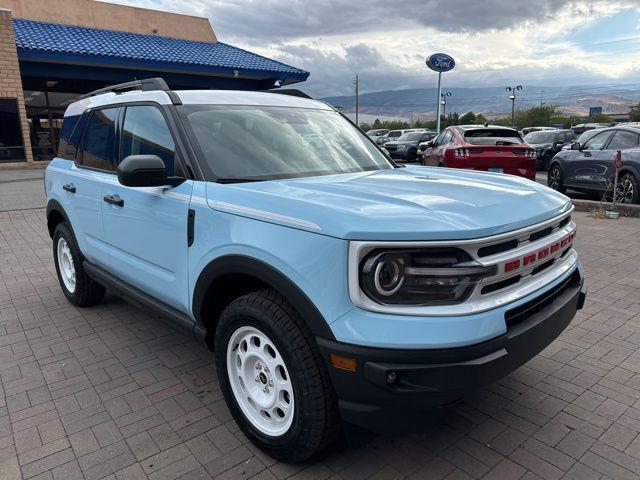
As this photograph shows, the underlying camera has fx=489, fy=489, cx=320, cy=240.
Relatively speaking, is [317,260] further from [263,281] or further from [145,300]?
[145,300]

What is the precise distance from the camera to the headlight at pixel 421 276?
6.70 ft

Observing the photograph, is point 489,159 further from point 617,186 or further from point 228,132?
point 228,132

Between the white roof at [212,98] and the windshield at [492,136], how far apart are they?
22.7 ft

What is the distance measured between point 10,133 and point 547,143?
65.9 feet

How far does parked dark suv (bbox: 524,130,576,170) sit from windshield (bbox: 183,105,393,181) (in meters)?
15.2

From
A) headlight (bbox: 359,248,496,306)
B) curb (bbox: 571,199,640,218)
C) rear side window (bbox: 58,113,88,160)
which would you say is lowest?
curb (bbox: 571,199,640,218)

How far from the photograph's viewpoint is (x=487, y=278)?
2131mm

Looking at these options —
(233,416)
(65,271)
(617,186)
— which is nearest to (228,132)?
(233,416)

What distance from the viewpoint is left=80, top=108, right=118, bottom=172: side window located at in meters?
3.90

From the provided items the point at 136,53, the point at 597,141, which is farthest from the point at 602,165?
the point at 136,53

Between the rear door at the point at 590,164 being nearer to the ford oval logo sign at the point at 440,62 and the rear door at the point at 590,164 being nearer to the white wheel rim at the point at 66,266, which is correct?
the white wheel rim at the point at 66,266

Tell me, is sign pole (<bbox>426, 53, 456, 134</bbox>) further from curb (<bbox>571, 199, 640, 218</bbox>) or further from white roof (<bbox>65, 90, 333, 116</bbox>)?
white roof (<bbox>65, 90, 333, 116</bbox>)

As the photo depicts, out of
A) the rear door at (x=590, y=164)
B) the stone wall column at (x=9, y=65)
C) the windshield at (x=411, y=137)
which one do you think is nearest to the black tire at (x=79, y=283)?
the rear door at (x=590, y=164)

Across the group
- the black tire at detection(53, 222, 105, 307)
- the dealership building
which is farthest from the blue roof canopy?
the black tire at detection(53, 222, 105, 307)
